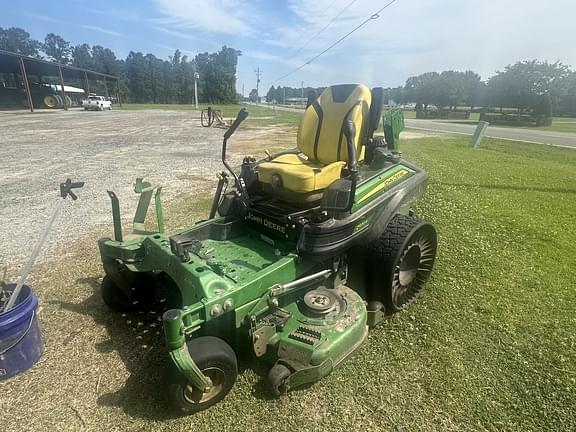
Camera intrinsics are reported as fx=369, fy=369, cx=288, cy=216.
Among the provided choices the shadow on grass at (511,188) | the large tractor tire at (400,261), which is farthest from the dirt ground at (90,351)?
the shadow on grass at (511,188)

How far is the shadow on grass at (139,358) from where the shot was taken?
7.38 feet

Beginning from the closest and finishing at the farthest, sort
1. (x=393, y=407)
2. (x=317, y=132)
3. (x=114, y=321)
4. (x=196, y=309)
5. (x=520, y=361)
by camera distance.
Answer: (x=196, y=309), (x=393, y=407), (x=520, y=361), (x=114, y=321), (x=317, y=132)

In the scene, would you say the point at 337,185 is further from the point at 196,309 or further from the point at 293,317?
the point at 196,309

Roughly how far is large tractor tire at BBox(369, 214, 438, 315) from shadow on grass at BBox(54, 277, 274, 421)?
1.19 m

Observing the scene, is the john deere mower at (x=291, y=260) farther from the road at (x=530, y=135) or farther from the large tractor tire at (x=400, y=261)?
the road at (x=530, y=135)

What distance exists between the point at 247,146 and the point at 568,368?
11.8m

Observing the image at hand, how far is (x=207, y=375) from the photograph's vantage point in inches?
84.9

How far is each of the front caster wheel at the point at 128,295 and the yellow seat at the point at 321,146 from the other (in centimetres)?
136

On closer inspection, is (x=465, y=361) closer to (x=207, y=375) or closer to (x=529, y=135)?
(x=207, y=375)

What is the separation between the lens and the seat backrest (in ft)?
10.9

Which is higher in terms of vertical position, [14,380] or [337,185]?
[337,185]

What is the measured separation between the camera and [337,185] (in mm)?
2660

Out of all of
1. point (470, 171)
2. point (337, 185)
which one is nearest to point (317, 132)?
point (337, 185)

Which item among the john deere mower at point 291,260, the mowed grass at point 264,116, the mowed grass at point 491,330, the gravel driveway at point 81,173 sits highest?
the john deere mower at point 291,260
